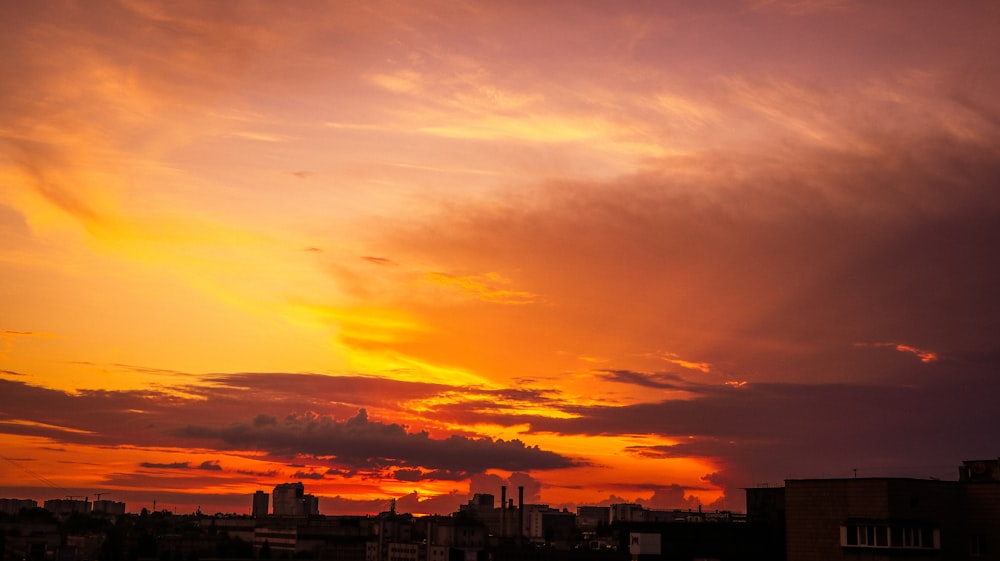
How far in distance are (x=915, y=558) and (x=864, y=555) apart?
4810 mm

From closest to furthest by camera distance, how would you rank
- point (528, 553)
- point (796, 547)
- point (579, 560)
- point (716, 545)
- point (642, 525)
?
point (796, 547), point (716, 545), point (642, 525), point (579, 560), point (528, 553)

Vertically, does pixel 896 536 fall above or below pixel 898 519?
below

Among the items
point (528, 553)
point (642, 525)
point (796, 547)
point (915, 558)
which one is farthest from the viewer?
point (528, 553)

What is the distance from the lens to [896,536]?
101 metres

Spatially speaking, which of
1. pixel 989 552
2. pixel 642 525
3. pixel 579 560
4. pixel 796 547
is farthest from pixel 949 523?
pixel 579 560

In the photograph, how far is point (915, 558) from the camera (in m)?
101

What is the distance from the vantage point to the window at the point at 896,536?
101 meters

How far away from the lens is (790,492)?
11238 cm

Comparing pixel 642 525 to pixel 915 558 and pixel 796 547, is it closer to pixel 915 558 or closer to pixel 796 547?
pixel 796 547

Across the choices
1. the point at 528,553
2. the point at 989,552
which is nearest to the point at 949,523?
the point at 989,552

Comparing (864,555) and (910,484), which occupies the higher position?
(910,484)

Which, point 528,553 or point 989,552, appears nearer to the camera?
point 989,552

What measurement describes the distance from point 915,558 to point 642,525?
236 ft

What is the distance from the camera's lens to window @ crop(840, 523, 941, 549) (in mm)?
100812
